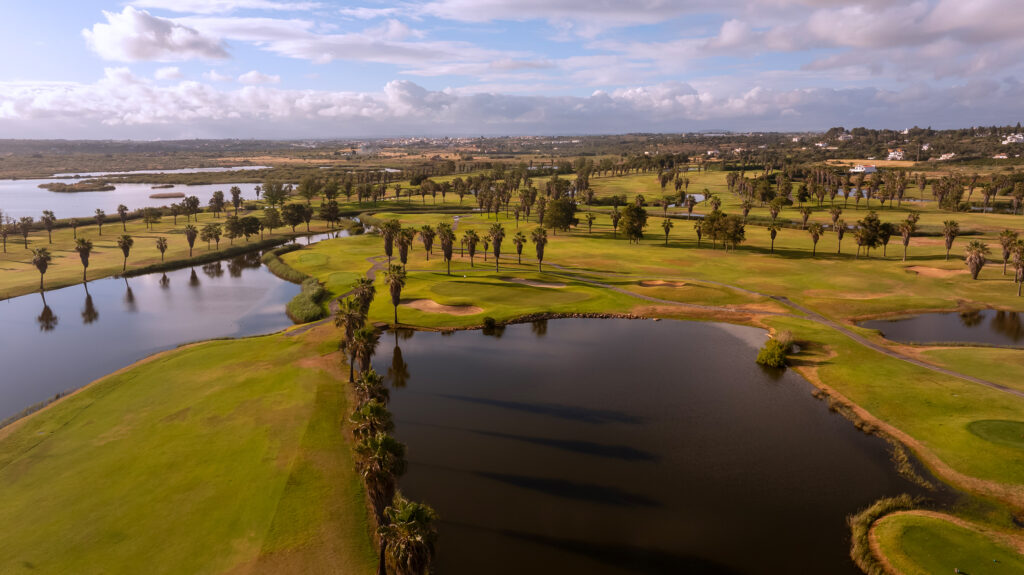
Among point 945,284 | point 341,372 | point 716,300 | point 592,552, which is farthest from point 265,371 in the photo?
point 945,284

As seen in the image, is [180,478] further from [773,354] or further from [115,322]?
[773,354]

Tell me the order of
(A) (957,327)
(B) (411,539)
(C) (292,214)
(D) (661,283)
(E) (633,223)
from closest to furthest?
1. (B) (411,539)
2. (A) (957,327)
3. (D) (661,283)
4. (E) (633,223)
5. (C) (292,214)

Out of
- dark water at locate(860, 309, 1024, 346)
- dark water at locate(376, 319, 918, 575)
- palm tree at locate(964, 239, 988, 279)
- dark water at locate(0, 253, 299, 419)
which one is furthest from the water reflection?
palm tree at locate(964, 239, 988, 279)

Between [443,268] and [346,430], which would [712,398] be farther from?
[443,268]

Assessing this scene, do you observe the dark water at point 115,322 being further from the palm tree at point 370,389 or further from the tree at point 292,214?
the tree at point 292,214

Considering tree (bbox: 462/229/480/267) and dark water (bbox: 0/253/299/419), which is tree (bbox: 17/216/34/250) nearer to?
dark water (bbox: 0/253/299/419)

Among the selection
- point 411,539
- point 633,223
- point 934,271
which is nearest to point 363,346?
point 411,539
